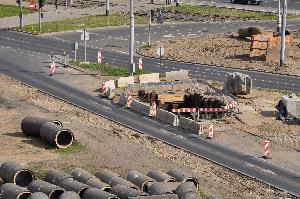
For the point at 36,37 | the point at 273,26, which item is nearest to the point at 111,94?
the point at 36,37

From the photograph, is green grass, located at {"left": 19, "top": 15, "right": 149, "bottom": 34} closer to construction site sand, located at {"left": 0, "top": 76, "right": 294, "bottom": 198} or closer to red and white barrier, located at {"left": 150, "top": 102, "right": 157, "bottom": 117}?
construction site sand, located at {"left": 0, "top": 76, "right": 294, "bottom": 198}

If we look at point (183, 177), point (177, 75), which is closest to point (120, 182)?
point (183, 177)

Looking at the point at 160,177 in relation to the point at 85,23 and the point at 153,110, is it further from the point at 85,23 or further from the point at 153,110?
the point at 85,23

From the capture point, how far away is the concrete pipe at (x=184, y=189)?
42.7 meters

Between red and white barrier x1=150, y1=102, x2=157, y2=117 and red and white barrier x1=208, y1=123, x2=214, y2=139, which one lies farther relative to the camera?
red and white barrier x1=150, y1=102, x2=157, y2=117

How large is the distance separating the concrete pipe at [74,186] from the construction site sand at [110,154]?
6965mm

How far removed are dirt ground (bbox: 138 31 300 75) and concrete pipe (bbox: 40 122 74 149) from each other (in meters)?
36.7

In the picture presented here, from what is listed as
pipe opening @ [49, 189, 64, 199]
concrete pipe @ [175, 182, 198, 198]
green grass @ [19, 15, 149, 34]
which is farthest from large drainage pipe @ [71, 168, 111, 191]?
green grass @ [19, 15, 149, 34]

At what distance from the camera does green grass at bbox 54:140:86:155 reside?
5556 cm

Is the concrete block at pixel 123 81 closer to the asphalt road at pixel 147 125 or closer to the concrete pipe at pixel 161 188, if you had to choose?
the asphalt road at pixel 147 125

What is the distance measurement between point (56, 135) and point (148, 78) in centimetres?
2410

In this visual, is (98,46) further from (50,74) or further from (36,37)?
(50,74)

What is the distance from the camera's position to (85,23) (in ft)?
388

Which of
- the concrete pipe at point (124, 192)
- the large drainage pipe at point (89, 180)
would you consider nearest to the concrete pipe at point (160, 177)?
the large drainage pipe at point (89, 180)
